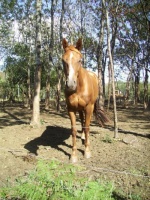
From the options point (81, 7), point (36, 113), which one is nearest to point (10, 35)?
point (81, 7)

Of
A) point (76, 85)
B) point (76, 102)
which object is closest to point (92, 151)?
point (76, 102)

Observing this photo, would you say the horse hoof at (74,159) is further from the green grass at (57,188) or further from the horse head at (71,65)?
the green grass at (57,188)

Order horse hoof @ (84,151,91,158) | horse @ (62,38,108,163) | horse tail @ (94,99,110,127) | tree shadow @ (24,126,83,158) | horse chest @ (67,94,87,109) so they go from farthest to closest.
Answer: horse tail @ (94,99,110,127)
tree shadow @ (24,126,83,158)
horse hoof @ (84,151,91,158)
horse chest @ (67,94,87,109)
horse @ (62,38,108,163)

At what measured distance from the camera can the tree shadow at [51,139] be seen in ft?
23.6

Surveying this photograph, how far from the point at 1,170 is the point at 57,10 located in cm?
1694

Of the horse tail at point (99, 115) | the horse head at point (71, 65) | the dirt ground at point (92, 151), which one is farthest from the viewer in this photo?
the horse tail at point (99, 115)

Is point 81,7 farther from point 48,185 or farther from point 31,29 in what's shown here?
point 48,185

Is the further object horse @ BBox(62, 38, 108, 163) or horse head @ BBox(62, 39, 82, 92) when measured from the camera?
horse @ BBox(62, 38, 108, 163)

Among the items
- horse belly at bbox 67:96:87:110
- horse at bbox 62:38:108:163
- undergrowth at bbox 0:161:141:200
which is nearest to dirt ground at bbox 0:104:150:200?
horse at bbox 62:38:108:163

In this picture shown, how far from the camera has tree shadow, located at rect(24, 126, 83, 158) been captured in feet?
23.6

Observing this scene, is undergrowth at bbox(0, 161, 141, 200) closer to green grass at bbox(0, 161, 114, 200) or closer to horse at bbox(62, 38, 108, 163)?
green grass at bbox(0, 161, 114, 200)

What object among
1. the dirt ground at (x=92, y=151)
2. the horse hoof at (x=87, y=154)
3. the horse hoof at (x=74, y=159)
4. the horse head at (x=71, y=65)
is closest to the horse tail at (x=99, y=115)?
the dirt ground at (x=92, y=151)

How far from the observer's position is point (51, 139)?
26.5 feet

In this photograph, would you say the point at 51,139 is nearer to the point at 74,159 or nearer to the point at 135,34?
the point at 74,159
